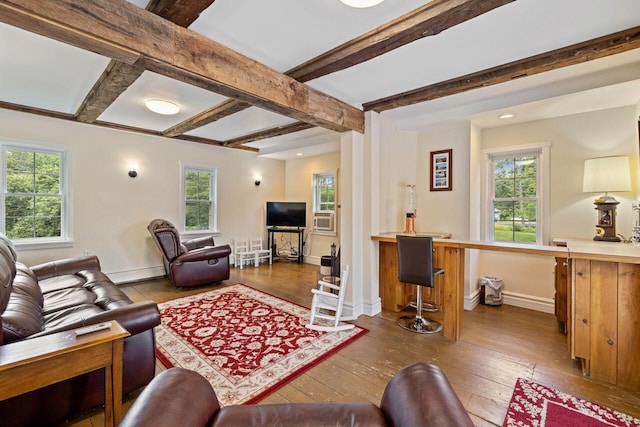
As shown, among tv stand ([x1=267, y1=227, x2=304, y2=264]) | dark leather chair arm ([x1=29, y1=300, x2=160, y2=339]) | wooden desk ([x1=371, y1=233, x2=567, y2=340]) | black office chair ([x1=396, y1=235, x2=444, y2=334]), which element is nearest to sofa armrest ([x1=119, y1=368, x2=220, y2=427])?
dark leather chair arm ([x1=29, y1=300, x2=160, y2=339])

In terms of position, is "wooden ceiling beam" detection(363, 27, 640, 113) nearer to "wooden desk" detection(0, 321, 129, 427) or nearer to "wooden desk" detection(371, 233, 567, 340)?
"wooden desk" detection(371, 233, 567, 340)

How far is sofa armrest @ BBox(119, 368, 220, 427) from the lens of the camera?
893 millimetres

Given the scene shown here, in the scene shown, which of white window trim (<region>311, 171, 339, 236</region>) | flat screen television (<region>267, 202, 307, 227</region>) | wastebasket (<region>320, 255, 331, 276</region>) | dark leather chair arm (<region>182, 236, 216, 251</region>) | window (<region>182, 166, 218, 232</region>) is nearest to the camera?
wastebasket (<region>320, 255, 331, 276</region>)

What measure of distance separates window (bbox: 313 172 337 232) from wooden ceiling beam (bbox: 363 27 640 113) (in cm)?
304

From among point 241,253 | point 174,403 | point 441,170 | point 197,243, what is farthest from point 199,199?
point 174,403

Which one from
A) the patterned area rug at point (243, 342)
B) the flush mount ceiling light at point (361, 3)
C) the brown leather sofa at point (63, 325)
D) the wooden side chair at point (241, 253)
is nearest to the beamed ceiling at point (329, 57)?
the flush mount ceiling light at point (361, 3)

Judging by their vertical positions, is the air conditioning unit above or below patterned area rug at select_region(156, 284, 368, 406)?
above

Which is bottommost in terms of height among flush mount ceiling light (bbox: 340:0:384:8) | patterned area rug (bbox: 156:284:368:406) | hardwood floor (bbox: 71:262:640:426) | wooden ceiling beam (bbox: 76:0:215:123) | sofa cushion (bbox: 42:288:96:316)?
hardwood floor (bbox: 71:262:640:426)

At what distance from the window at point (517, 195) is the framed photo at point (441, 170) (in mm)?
620

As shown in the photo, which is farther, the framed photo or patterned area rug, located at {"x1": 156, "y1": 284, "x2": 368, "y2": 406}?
the framed photo

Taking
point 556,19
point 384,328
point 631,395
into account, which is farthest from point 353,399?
point 556,19

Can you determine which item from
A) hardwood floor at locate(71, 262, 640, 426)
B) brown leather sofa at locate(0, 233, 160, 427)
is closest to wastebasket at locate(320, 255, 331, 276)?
hardwood floor at locate(71, 262, 640, 426)

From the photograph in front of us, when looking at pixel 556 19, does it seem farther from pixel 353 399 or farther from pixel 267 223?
pixel 267 223

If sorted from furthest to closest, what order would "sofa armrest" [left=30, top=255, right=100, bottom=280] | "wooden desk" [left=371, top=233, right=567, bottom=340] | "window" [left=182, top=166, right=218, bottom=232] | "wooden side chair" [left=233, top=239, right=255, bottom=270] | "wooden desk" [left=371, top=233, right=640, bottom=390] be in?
"wooden side chair" [left=233, top=239, right=255, bottom=270], "window" [left=182, top=166, right=218, bottom=232], "sofa armrest" [left=30, top=255, right=100, bottom=280], "wooden desk" [left=371, top=233, right=567, bottom=340], "wooden desk" [left=371, top=233, right=640, bottom=390]
